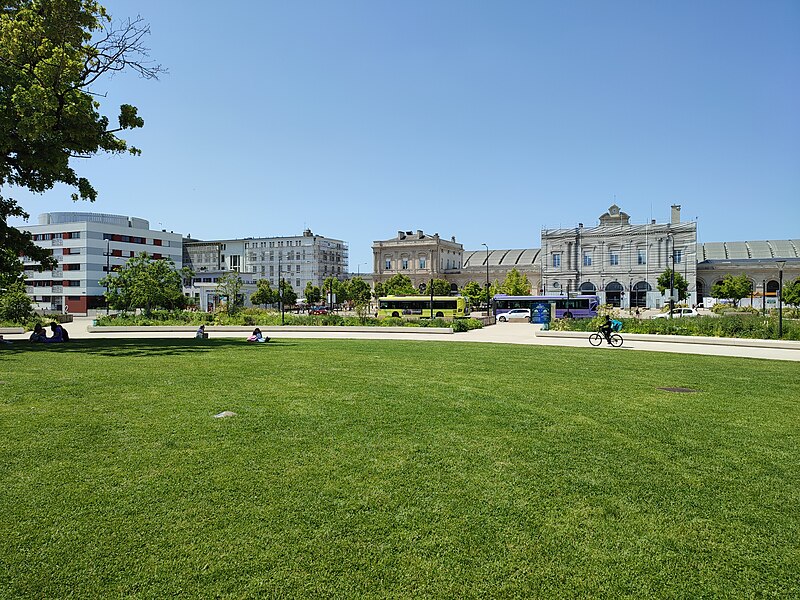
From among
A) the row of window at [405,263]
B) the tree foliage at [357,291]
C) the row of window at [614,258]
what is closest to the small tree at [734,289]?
the row of window at [614,258]

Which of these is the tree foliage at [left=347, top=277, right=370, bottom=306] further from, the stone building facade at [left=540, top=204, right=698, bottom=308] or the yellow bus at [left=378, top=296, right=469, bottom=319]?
the stone building facade at [left=540, top=204, right=698, bottom=308]

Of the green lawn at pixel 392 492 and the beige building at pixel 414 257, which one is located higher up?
the beige building at pixel 414 257

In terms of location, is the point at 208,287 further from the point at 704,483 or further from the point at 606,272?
the point at 704,483

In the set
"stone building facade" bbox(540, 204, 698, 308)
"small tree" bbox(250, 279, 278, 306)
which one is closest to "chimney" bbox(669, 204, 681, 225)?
"stone building facade" bbox(540, 204, 698, 308)

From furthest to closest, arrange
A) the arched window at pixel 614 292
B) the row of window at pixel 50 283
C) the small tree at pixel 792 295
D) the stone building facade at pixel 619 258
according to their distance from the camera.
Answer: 1. the arched window at pixel 614 292
2. the stone building facade at pixel 619 258
3. the row of window at pixel 50 283
4. the small tree at pixel 792 295

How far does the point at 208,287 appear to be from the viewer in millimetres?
79500

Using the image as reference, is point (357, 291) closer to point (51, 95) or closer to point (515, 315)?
point (515, 315)

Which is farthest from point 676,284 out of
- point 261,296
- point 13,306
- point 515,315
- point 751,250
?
point 13,306

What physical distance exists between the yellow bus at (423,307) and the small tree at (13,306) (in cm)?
2882

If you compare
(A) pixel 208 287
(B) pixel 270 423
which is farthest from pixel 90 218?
(B) pixel 270 423

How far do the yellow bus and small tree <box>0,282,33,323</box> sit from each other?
2882cm

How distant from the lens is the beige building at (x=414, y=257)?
110312 millimetres

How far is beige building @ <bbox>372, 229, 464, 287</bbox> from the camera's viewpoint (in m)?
110

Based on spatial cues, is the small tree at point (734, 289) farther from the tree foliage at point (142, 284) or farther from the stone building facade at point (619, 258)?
the tree foliage at point (142, 284)
